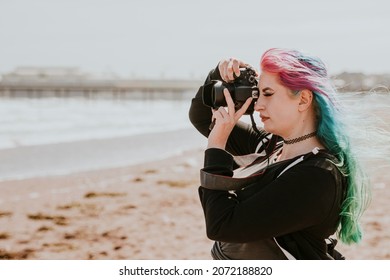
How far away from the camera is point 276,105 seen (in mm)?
1306

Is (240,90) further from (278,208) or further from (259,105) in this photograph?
(278,208)

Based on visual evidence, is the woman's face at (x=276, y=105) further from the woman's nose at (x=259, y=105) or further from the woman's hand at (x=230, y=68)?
the woman's hand at (x=230, y=68)

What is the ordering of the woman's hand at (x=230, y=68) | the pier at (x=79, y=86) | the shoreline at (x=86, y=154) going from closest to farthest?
1. the woman's hand at (x=230, y=68)
2. the shoreline at (x=86, y=154)
3. the pier at (x=79, y=86)

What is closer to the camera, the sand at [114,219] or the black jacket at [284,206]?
the black jacket at [284,206]

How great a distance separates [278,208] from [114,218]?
281 centimetres

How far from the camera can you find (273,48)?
1308 millimetres

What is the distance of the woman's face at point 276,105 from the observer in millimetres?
1294

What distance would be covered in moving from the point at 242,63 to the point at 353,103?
1.10ft

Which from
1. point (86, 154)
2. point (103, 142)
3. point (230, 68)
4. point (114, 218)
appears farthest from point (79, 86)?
point (230, 68)

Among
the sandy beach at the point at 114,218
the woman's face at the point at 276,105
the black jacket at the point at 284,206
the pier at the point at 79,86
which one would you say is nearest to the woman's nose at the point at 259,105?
the woman's face at the point at 276,105
